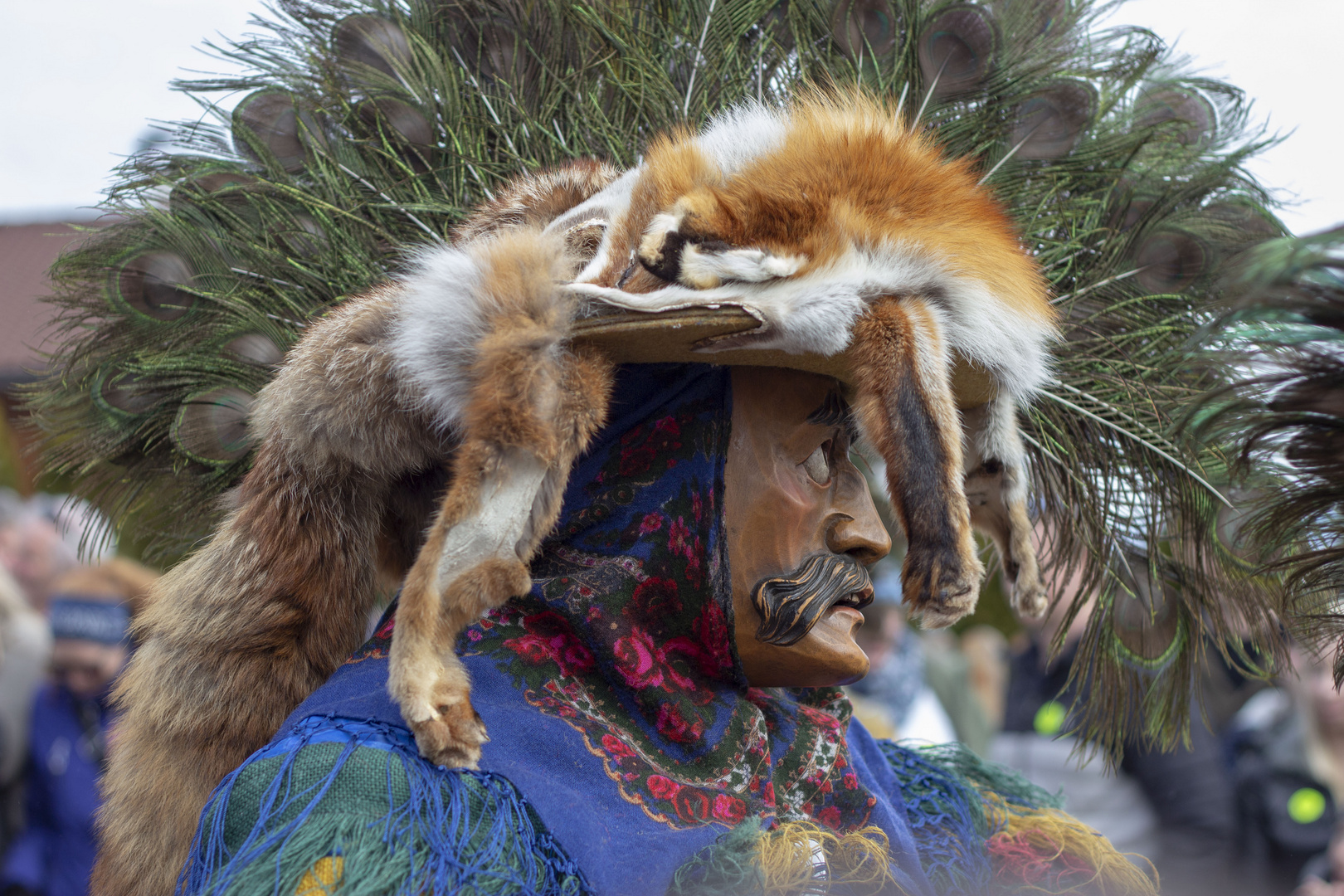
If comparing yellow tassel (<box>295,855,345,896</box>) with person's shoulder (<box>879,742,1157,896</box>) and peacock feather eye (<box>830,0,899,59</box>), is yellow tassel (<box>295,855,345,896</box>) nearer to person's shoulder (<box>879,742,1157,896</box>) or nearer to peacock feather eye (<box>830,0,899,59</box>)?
person's shoulder (<box>879,742,1157,896</box>)

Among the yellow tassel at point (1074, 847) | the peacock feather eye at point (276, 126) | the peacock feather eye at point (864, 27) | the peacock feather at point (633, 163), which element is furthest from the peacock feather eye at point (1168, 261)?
the peacock feather eye at point (276, 126)

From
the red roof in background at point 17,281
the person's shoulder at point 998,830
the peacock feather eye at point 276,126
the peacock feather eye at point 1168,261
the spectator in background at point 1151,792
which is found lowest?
the red roof in background at point 17,281

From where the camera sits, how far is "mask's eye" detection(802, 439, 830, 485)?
151cm

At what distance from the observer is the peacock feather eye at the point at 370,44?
68.8 inches

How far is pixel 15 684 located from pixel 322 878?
284 centimetres

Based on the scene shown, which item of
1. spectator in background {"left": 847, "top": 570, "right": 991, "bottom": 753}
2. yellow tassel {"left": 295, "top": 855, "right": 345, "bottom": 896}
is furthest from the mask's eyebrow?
spectator in background {"left": 847, "top": 570, "right": 991, "bottom": 753}

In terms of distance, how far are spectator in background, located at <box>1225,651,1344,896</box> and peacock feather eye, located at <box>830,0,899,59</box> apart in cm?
208

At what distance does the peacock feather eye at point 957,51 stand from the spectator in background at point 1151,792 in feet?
4.72

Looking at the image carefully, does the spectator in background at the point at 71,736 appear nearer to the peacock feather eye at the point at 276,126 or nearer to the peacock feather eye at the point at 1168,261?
the peacock feather eye at the point at 276,126

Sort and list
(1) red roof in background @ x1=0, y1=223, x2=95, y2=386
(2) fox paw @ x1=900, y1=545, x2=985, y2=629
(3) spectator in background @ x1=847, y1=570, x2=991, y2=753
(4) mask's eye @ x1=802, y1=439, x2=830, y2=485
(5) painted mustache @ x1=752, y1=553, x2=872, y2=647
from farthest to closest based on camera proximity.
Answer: (1) red roof in background @ x1=0, y1=223, x2=95, y2=386
(3) spectator in background @ x1=847, y1=570, x2=991, y2=753
(4) mask's eye @ x1=802, y1=439, x2=830, y2=485
(5) painted mustache @ x1=752, y1=553, x2=872, y2=647
(2) fox paw @ x1=900, y1=545, x2=985, y2=629

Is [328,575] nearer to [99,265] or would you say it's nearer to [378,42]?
[99,265]

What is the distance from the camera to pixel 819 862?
1.31 metres

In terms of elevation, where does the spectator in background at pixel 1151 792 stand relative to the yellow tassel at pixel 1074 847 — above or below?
below

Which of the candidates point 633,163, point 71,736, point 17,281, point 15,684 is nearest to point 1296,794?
point 633,163
